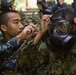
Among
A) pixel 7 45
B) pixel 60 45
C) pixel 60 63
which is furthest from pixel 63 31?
pixel 7 45

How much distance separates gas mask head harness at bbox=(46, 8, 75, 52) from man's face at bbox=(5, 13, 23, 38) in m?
0.38

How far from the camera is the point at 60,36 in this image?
5.49 feet

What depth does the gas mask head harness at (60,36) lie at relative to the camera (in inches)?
65.7

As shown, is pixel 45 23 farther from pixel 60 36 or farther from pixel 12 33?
pixel 12 33

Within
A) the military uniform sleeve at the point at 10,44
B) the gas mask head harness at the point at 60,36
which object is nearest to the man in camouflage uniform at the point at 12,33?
the military uniform sleeve at the point at 10,44

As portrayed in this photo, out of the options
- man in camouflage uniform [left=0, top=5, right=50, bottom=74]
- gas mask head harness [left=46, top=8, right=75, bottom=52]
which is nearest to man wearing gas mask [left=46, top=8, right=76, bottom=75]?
gas mask head harness [left=46, top=8, right=75, bottom=52]

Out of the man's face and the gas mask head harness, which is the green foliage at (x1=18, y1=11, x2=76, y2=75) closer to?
the gas mask head harness

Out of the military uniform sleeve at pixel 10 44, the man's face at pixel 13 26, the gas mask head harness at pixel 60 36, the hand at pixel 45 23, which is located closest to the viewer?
the gas mask head harness at pixel 60 36

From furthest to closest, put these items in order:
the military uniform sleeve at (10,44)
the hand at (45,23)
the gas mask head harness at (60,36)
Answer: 1. the military uniform sleeve at (10,44)
2. the hand at (45,23)
3. the gas mask head harness at (60,36)

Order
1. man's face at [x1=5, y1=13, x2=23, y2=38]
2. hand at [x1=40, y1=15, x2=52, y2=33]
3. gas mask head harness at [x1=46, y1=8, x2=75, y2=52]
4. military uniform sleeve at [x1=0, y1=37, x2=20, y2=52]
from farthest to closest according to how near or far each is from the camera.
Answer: man's face at [x1=5, y1=13, x2=23, y2=38]
military uniform sleeve at [x1=0, y1=37, x2=20, y2=52]
hand at [x1=40, y1=15, x2=52, y2=33]
gas mask head harness at [x1=46, y1=8, x2=75, y2=52]

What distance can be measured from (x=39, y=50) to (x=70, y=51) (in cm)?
27

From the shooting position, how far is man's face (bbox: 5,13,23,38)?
2084 mm

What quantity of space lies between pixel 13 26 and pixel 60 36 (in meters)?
0.56

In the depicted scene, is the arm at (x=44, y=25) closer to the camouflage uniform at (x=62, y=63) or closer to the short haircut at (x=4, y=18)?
the camouflage uniform at (x=62, y=63)
